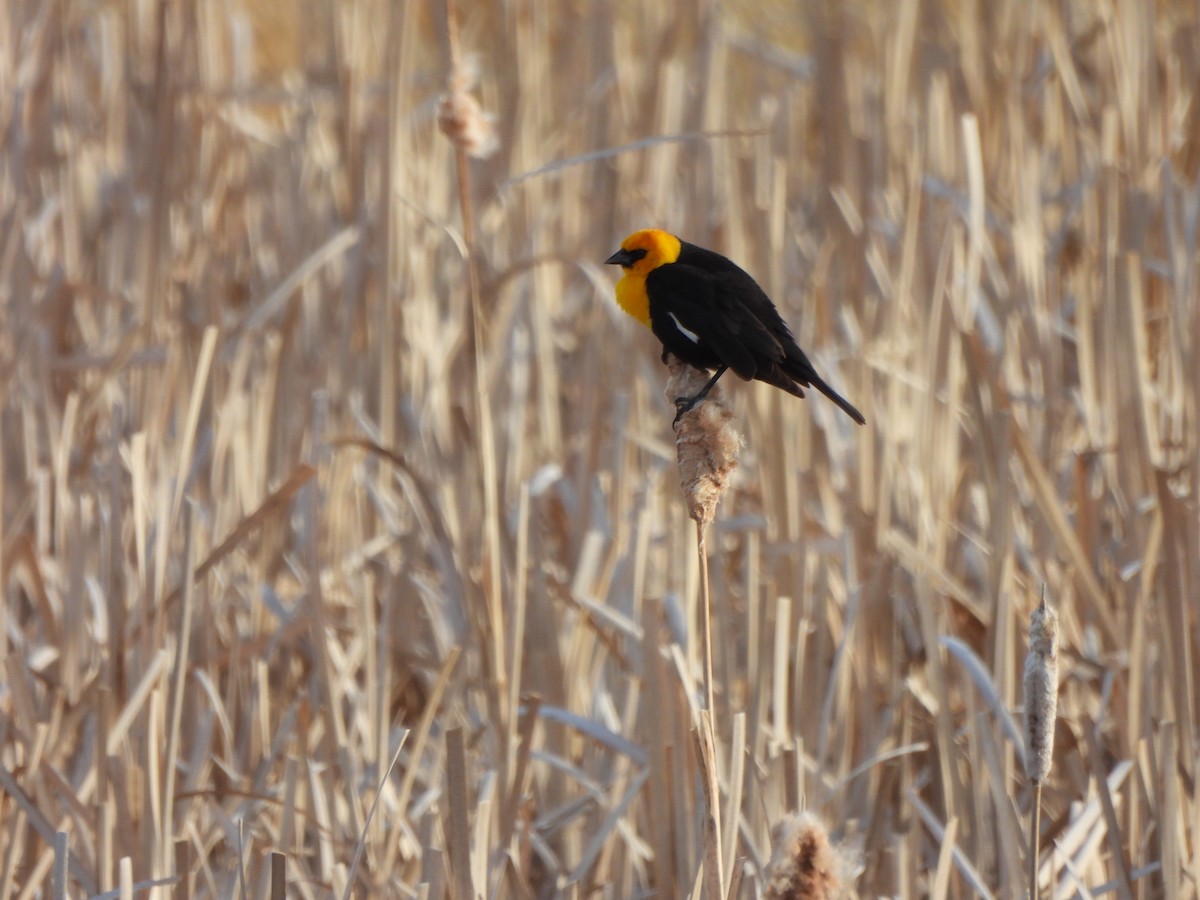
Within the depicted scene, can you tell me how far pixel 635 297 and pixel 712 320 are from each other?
167 mm

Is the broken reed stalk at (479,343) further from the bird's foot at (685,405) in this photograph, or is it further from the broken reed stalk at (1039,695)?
the broken reed stalk at (1039,695)

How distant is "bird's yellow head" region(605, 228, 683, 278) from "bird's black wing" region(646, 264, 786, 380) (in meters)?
0.06

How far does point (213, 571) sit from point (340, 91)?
1.18 m

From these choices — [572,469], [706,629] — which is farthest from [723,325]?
[572,469]

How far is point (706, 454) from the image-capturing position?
1.08m

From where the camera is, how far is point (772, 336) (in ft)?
4.31

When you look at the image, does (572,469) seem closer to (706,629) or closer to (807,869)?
(706,629)

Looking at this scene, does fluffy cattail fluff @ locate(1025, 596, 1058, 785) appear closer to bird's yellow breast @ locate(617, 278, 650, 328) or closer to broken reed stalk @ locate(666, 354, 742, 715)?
broken reed stalk @ locate(666, 354, 742, 715)

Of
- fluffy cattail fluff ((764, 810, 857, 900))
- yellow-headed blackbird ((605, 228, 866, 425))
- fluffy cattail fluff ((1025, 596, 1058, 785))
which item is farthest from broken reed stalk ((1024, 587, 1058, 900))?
yellow-headed blackbird ((605, 228, 866, 425))

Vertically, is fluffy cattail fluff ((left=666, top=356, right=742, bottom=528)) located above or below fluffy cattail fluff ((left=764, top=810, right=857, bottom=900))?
above

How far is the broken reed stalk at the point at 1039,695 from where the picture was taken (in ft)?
2.90

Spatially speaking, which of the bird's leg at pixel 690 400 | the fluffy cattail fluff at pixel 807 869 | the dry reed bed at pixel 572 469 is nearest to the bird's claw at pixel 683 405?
the bird's leg at pixel 690 400

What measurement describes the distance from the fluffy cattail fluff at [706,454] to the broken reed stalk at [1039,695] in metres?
0.26

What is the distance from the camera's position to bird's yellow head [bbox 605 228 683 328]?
1445mm
